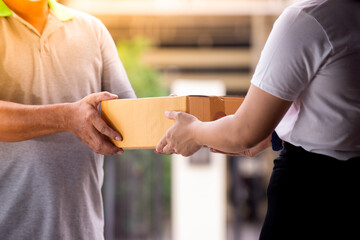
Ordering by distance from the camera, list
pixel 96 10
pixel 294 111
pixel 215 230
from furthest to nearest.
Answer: pixel 96 10, pixel 215 230, pixel 294 111

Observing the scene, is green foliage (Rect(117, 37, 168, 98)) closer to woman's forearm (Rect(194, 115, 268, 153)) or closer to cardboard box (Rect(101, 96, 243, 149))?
cardboard box (Rect(101, 96, 243, 149))

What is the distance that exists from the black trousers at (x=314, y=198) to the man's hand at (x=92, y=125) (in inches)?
21.1

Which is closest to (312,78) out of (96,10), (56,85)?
(56,85)

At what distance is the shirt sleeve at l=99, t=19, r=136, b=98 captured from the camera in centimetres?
182

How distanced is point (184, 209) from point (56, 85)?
3337 millimetres

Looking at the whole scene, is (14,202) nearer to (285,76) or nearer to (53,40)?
(53,40)

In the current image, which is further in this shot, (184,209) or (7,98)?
(184,209)

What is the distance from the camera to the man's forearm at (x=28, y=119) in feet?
4.97

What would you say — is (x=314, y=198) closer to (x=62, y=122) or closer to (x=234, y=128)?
(x=234, y=128)

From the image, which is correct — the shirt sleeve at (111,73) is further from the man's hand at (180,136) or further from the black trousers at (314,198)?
the black trousers at (314,198)

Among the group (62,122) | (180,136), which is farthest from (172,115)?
(62,122)

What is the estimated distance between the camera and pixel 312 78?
→ 119 cm

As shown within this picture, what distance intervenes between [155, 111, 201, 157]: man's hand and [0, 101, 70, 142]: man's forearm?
335 millimetres

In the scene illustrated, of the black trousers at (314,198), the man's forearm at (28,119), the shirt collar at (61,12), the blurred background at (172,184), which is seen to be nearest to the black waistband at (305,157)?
the black trousers at (314,198)
